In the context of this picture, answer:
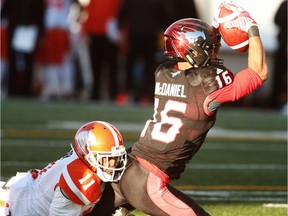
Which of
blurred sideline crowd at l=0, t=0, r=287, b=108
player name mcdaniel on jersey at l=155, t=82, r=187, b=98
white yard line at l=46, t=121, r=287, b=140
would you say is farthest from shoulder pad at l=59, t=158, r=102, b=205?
blurred sideline crowd at l=0, t=0, r=287, b=108

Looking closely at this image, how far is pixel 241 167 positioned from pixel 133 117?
4.22m

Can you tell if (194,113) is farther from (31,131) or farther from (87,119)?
(87,119)

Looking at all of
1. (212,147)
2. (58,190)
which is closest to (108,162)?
(58,190)

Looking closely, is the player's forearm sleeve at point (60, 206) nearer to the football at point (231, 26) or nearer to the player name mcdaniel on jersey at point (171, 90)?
the player name mcdaniel on jersey at point (171, 90)

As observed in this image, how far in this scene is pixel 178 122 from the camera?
5609 mm

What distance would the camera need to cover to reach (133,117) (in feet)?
43.8

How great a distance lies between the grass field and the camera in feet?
24.3

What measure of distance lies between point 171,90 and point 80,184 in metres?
0.71

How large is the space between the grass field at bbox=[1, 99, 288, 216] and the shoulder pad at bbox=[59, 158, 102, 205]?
1121 mm

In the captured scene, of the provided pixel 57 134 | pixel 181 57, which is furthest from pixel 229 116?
pixel 181 57

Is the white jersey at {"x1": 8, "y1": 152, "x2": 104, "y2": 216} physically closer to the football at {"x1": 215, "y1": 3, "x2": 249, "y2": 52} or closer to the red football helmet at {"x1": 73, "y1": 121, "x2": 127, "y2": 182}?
the red football helmet at {"x1": 73, "y1": 121, "x2": 127, "y2": 182}

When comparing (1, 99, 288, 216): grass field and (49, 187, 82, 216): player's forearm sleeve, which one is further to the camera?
(1, 99, 288, 216): grass field

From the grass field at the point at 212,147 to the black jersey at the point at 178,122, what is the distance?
0.99m

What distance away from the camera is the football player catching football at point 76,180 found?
220 inches
